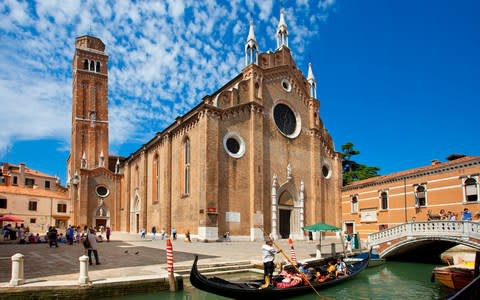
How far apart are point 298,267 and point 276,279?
1551 mm

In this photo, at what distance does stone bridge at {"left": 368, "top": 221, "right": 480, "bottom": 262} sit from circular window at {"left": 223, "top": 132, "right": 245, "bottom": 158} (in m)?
10.8

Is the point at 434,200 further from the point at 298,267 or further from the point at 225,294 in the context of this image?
the point at 225,294

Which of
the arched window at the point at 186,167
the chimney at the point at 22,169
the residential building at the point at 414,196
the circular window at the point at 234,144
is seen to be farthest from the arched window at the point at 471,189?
the chimney at the point at 22,169

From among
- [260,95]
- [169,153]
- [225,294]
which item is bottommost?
[225,294]

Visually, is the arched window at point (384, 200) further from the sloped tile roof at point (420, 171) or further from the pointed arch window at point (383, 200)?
the sloped tile roof at point (420, 171)

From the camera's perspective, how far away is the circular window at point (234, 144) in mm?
26844

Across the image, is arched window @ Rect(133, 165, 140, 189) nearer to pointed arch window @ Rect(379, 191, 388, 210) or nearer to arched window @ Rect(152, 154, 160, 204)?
arched window @ Rect(152, 154, 160, 204)

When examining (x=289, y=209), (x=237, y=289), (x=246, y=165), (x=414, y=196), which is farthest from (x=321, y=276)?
(x=289, y=209)

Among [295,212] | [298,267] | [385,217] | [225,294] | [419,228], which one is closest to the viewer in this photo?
[225,294]

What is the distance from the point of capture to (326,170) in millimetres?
34750

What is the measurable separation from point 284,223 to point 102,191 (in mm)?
23754

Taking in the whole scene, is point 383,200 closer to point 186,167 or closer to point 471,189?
point 471,189

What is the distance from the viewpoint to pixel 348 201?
33.4 m

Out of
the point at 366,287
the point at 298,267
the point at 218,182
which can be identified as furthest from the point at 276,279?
the point at 218,182
